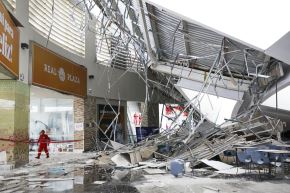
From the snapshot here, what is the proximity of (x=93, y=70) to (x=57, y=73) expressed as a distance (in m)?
4.79

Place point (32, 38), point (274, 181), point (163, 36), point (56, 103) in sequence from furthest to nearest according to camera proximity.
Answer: point (56, 103) → point (163, 36) → point (32, 38) → point (274, 181)

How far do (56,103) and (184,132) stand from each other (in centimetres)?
1085

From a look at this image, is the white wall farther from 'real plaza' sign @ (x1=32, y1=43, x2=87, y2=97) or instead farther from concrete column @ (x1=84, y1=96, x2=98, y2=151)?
concrete column @ (x1=84, y1=96, x2=98, y2=151)

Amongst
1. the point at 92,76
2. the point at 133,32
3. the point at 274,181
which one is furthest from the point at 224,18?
the point at 92,76

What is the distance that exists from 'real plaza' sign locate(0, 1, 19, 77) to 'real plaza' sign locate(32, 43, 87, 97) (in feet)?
7.18

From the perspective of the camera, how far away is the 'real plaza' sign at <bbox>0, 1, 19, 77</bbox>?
37.5 ft

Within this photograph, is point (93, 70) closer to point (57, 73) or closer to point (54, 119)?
point (54, 119)

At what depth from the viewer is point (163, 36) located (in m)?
16.8

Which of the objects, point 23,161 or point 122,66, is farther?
point 122,66

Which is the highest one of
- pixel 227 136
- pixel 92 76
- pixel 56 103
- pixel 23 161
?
pixel 92 76

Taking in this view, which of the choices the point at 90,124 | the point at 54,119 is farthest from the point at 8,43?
the point at 54,119

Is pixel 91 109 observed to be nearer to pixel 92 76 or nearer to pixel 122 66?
pixel 92 76

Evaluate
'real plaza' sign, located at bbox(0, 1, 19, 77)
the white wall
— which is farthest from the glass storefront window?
'real plaza' sign, located at bbox(0, 1, 19, 77)

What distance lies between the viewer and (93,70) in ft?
76.7
